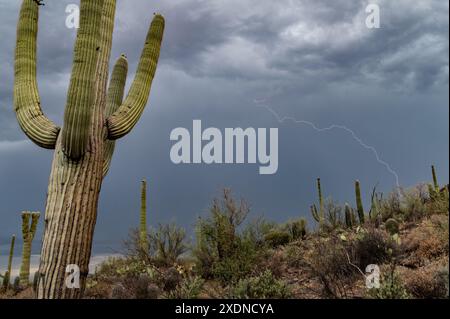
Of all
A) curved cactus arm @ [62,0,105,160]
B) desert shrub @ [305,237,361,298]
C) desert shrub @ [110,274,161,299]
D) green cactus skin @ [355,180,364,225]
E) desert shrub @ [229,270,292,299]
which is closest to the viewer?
desert shrub @ [229,270,292,299]

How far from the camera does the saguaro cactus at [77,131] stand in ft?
23.2

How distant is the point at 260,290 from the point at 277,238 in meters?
8.77

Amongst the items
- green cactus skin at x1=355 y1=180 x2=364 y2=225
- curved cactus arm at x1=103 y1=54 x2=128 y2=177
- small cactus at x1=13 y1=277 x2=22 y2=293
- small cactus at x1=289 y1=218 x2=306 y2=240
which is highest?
curved cactus arm at x1=103 y1=54 x2=128 y2=177

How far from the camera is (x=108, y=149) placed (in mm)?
9328

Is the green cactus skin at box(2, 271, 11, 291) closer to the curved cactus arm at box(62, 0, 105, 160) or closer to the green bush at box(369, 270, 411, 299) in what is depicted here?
the curved cactus arm at box(62, 0, 105, 160)

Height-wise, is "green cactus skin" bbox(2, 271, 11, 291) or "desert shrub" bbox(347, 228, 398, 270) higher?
"desert shrub" bbox(347, 228, 398, 270)

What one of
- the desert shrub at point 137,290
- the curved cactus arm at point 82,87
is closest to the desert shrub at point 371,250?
the desert shrub at point 137,290

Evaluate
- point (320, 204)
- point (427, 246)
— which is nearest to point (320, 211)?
point (320, 204)

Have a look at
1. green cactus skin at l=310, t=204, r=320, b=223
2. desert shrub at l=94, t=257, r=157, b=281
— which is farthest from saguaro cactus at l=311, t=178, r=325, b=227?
desert shrub at l=94, t=257, r=157, b=281

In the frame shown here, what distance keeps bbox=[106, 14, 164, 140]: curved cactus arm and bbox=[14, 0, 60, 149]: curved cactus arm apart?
3.41ft

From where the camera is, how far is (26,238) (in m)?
16.5

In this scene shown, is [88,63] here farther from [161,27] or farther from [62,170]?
[161,27]

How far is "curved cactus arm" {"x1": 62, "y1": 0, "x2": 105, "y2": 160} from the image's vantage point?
7.26 metres
